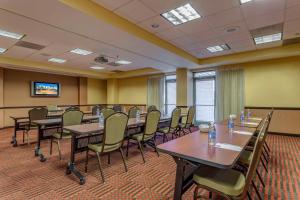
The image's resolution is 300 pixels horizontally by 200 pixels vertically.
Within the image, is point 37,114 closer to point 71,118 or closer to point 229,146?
point 71,118

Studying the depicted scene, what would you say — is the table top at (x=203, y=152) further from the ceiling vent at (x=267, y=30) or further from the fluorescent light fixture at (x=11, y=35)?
the fluorescent light fixture at (x=11, y=35)

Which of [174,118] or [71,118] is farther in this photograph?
[174,118]

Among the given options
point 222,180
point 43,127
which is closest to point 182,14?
point 222,180

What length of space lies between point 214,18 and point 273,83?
374 cm

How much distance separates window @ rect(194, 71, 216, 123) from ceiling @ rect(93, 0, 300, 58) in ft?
8.50

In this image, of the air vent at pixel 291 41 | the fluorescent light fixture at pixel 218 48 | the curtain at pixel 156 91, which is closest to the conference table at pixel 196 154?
the fluorescent light fixture at pixel 218 48

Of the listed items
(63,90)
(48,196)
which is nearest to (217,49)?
(48,196)

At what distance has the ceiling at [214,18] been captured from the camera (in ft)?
9.08

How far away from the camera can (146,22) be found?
3.41 metres

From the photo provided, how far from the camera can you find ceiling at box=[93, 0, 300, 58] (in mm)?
2768

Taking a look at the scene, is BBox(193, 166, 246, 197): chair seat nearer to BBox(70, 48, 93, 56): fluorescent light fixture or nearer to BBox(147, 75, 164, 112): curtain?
BBox(70, 48, 93, 56): fluorescent light fixture

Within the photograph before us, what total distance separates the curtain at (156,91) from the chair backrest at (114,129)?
17.8 feet

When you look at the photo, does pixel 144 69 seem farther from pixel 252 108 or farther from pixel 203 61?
pixel 252 108

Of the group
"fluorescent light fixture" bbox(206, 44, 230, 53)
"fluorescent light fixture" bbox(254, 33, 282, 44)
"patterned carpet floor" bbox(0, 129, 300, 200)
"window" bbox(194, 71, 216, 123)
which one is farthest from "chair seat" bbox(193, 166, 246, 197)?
"window" bbox(194, 71, 216, 123)
